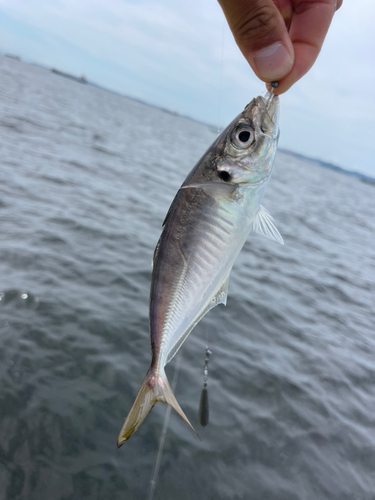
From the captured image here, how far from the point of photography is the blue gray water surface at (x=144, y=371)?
4.21 meters

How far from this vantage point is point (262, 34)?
2234mm

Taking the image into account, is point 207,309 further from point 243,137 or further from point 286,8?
point 286,8

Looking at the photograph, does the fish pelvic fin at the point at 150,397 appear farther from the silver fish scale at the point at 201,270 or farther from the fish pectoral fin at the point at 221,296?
the fish pectoral fin at the point at 221,296

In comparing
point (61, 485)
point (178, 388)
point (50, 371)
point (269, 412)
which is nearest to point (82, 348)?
point (50, 371)

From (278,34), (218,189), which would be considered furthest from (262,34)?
(218,189)

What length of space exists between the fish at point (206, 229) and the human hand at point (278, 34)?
9.3 inches

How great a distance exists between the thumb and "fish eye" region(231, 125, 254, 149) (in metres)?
0.44

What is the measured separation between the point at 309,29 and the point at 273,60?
2.28 feet

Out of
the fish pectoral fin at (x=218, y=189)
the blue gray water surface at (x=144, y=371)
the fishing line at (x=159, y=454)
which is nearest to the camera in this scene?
the fish pectoral fin at (x=218, y=189)

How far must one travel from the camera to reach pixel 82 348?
219 inches

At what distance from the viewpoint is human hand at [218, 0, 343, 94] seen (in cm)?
219

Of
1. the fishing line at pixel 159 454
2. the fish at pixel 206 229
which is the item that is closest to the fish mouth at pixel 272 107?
the fish at pixel 206 229

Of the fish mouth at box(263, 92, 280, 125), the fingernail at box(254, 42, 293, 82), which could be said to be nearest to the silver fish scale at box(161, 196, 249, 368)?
the fish mouth at box(263, 92, 280, 125)

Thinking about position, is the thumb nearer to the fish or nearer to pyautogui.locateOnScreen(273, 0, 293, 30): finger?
the fish
